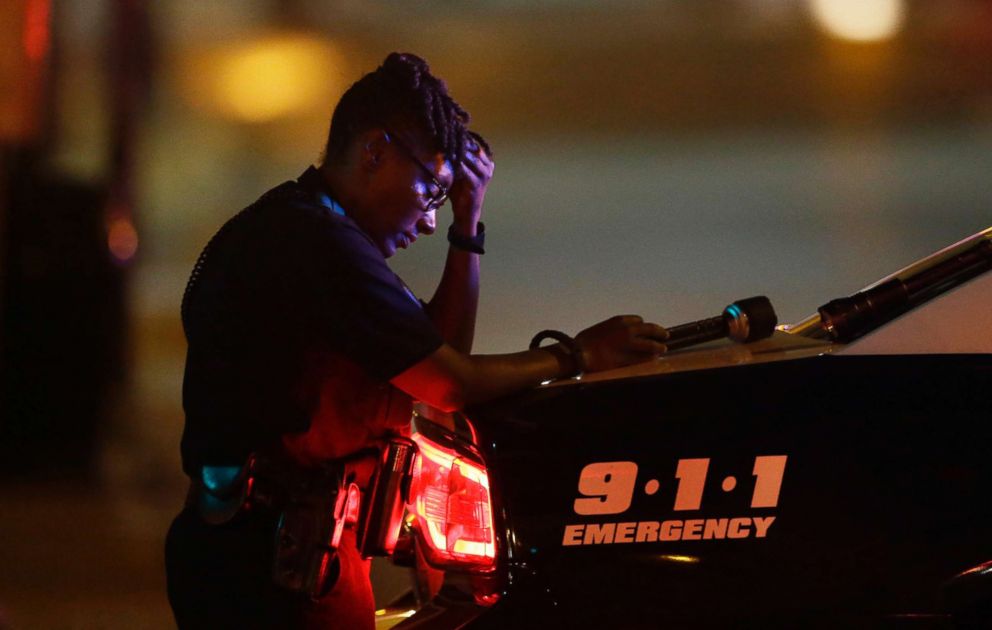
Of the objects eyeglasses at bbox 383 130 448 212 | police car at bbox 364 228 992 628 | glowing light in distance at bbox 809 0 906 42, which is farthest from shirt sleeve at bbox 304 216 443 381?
glowing light in distance at bbox 809 0 906 42

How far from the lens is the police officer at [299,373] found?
1.77 metres

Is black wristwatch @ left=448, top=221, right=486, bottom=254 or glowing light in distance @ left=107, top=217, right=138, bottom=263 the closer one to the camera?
black wristwatch @ left=448, top=221, right=486, bottom=254

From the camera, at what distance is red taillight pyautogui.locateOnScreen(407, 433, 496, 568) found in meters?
1.70

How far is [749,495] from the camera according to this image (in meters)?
1.61

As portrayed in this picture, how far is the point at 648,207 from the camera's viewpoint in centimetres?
634

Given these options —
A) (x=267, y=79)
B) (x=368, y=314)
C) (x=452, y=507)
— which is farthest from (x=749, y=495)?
(x=267, y=79)

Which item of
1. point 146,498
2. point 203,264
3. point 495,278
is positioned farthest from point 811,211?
point 203,264

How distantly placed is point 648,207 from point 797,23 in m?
1.55

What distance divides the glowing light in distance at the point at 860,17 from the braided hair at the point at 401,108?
5.34m

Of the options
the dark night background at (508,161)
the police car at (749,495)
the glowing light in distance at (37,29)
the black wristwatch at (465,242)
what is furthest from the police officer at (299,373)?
the glowing light in distance at (37,29)

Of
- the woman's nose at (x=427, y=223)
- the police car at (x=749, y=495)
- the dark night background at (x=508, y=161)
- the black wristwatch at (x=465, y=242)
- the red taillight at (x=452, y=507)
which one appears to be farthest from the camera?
the dark night background at (x=508, y=161)

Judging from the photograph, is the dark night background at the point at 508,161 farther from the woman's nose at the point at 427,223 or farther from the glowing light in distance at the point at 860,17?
the woman's nose at the point at 427,223

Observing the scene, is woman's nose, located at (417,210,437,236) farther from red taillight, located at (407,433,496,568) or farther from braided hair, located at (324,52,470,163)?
red taillight, located at (407,433,496,568)

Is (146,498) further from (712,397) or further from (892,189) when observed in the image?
(712,397)
